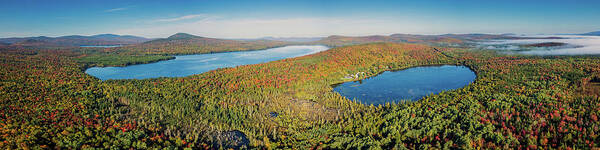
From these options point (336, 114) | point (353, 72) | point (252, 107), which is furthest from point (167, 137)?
point (353, 72)

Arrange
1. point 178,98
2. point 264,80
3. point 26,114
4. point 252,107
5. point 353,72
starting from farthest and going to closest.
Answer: point 353,72, point 264,80, point 178,98, point 252,107, point 26,114

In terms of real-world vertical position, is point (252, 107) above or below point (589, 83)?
below

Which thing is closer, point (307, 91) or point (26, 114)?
point (26, 114)

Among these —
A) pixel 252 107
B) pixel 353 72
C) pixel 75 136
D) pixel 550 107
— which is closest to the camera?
pixel 75 136

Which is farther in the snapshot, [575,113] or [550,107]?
[550,107]

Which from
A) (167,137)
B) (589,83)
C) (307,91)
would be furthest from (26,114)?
(589,83)

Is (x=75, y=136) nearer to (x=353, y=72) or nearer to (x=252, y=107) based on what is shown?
(x=252, y=107)

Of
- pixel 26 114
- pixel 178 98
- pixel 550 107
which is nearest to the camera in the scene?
pixel 550 107

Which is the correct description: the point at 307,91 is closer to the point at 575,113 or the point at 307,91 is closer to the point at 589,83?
the point at 575,113

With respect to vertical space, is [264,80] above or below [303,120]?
above
